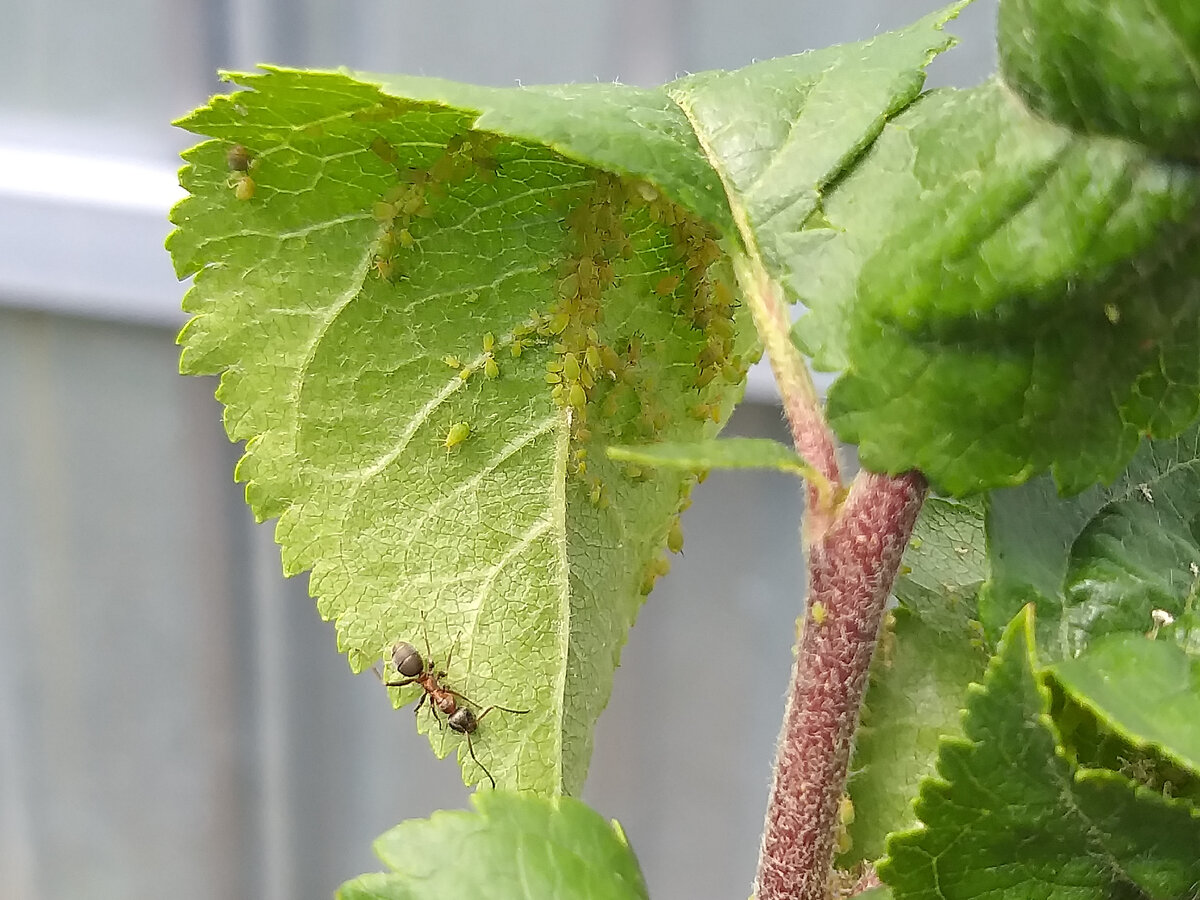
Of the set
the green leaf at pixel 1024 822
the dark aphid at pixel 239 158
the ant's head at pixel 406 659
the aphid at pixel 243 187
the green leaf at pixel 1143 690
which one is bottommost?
the ant's head at pixel 406 659

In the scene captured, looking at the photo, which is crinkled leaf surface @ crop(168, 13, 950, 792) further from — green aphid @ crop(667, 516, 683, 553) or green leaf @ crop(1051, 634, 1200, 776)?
green leaf @ crop(1051, 634, 1200, 776)

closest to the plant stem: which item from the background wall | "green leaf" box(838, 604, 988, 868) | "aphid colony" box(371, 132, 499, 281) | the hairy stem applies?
the hairy stem

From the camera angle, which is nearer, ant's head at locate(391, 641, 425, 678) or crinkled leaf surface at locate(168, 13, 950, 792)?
crinkled leaf surface at locate(168, 13, 950, 792)

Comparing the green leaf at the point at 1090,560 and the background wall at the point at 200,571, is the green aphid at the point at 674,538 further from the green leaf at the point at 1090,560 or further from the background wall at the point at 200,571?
the background wall at the point at 200,571

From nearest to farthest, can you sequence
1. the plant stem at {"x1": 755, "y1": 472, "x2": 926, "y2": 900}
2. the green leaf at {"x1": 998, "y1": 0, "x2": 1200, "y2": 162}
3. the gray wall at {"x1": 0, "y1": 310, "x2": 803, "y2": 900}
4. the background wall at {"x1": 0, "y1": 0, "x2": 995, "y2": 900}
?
the green leaf at {"x1": 998, "y1": 0, "x2": 1200, "y2": 162}
the plant stem at {"x1": 755, "y1": 472, "x2": 926, "y2": 900}
the background wall at {"x1": 0, "y1": 0, "x2": 995, "y2": 900}
the gray wall at {"x1": 0, "y1": 310, "x2": 803, "y2": 900}

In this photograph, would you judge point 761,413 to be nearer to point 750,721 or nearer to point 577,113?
point 750,721

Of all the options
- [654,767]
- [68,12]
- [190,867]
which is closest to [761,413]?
[654,767]

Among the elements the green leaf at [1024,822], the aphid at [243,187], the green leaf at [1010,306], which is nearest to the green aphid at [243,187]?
the aphid at [243,187]
